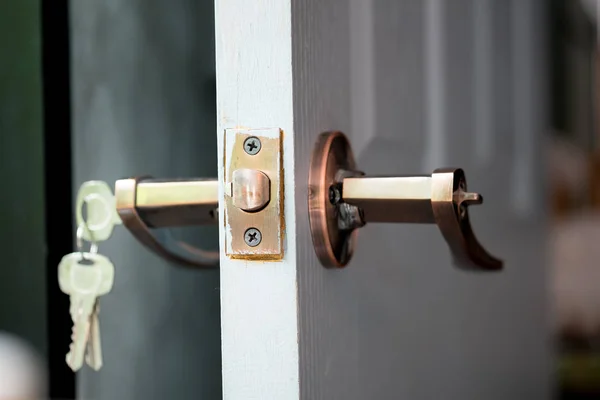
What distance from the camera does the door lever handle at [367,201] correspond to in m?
0.34

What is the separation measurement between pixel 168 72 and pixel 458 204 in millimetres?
223

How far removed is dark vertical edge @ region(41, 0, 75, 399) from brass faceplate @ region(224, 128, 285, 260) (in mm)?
212

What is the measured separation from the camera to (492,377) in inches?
31.3

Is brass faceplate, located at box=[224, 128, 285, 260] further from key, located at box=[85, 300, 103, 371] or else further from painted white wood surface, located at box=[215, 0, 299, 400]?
key, located at box=[85, 300, 103, 371]

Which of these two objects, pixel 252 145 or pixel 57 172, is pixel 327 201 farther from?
pixel 57 172

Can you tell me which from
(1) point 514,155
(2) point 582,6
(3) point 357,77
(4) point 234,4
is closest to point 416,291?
(3) point 357,77

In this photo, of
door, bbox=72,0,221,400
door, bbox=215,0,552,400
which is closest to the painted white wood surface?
door, bbox=215,0,552,400

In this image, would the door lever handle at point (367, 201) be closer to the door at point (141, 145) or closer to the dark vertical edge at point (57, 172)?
the door at point (141, 145)

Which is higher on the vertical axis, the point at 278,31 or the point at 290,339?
the point at 278,31

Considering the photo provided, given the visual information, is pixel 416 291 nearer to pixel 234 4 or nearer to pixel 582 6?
pixel 234 4

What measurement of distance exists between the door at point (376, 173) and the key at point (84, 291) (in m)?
0.12

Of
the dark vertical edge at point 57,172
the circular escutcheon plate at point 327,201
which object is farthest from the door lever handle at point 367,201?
the dark vertical edge at point 57,172

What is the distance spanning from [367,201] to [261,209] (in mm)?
69

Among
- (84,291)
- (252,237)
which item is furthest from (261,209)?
(84,291)
